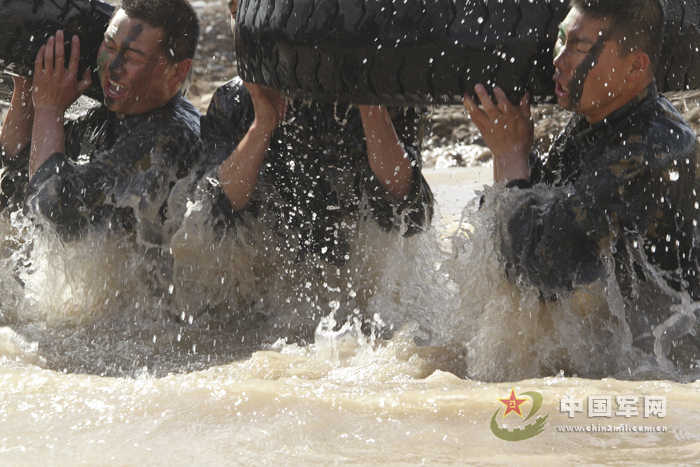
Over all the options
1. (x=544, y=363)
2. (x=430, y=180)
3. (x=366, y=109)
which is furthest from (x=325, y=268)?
(x=430, y=180)

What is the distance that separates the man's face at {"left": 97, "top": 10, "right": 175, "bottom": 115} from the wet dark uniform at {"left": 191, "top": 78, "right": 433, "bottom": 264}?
0.85ft

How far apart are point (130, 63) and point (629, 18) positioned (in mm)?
1913

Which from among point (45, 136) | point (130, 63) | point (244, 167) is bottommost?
point (244, 167)

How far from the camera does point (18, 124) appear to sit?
14.5ft

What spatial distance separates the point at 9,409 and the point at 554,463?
4.99 ft

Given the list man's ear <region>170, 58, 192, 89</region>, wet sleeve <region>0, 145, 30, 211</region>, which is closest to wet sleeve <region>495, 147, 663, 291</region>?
man's ear <region>170, 58, 192, 89</region>

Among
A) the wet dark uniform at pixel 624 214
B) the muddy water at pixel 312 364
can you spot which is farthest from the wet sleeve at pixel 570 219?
the muddy water at pixel 312 364

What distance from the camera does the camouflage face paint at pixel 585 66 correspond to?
3.11 metres

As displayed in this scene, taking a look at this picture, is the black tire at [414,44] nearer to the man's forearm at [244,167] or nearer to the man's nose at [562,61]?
the man's nose at [562,61]

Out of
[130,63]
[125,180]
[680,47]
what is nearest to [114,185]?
[125,180]

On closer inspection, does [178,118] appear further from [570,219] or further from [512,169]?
[570,219]

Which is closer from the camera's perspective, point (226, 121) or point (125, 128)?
point (226, 121)

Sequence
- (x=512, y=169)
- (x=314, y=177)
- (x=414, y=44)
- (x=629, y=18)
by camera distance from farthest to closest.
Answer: (x=314, y=177), (x=512, y=169), (x=414, y=44), (x=629, y=18)

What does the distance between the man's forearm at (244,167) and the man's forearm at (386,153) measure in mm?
383
